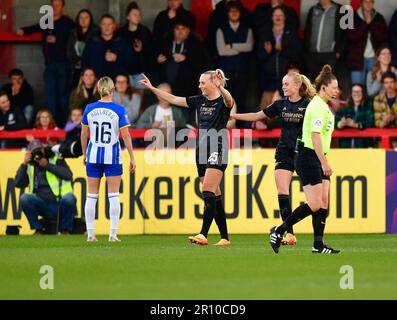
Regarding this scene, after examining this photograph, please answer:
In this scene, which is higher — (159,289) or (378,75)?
(378,75)

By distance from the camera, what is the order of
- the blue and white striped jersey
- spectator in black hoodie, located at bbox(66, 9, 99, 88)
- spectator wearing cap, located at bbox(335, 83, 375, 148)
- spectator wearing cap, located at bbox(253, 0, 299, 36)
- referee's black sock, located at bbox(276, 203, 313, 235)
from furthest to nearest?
1. spectator in black hoodie, located at bbox(66, 9, 99, 88)
2. spectator wearing cap, located at bbox(253, 0, 299, 36)
3. spectator wearing cap, located at bbox(335, 83, 375, 148)
4. the blue and white striped jersey
5. referee's black sock, located at bbox(276, 203, 313, 235)

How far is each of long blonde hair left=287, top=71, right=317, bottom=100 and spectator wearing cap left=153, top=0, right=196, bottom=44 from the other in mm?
7409

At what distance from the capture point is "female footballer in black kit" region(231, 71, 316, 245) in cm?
1564

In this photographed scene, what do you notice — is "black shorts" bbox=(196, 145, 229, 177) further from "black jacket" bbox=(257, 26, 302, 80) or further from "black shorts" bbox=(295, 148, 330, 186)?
"black jacket" bbox=(257, 26, 302, 80)

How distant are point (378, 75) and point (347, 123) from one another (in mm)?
1382

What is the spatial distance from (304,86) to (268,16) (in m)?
7.32

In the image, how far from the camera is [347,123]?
21.2 metres

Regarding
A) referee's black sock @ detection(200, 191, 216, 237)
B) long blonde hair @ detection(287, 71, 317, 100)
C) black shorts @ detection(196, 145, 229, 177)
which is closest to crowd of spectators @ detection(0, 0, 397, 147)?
referee's black sock @ detection(200, 191, 216, 237)

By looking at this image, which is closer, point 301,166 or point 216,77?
point 301,166

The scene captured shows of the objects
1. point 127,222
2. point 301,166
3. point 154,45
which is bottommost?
point 127,222

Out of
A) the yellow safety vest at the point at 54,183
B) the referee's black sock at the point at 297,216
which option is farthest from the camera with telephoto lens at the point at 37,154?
Result: the referee's black sock at the point at 297,216

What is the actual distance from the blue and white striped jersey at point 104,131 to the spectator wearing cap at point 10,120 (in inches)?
230

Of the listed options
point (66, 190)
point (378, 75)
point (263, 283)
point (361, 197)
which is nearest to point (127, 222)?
point (66, 190)
